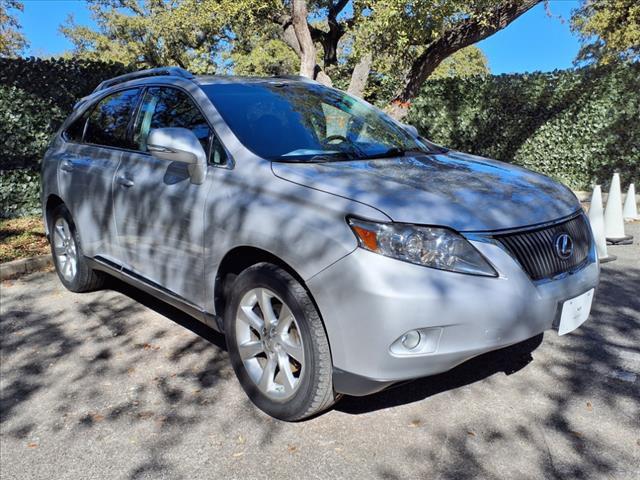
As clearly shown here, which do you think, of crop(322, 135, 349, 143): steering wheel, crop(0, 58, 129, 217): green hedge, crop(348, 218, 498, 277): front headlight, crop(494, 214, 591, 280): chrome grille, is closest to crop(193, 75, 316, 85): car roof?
crop(322, 135, 349, 143): steering wheel

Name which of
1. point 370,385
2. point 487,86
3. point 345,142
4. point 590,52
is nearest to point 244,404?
point 370,385

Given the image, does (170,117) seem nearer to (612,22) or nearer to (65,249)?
(65,249)

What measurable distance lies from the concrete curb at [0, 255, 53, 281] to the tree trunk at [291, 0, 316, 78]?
496 cm

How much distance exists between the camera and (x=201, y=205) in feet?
10.7

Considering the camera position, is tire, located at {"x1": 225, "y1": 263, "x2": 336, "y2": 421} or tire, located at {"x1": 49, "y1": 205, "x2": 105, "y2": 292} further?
tire, located at {"x1": 49, "y1": 205, "x2": 105, "y2": 292}

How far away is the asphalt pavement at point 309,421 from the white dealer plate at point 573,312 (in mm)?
518

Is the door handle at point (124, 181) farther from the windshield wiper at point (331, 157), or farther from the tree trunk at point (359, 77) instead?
the tree trunk at point (359, 77)

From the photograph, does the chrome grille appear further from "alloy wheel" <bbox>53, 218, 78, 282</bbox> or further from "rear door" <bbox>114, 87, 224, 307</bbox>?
"alloy wheel" <bbox>53, 218, 78, 282</bbox>

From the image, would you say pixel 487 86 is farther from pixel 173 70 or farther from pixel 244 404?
pixel 244 404

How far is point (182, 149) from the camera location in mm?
3232

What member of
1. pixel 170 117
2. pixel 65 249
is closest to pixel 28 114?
pixel 65 249

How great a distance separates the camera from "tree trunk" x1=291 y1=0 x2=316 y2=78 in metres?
9.42

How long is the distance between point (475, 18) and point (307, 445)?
7577 mm

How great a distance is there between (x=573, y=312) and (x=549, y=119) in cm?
857
